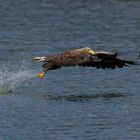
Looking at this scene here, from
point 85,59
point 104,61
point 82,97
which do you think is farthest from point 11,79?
point 85,59

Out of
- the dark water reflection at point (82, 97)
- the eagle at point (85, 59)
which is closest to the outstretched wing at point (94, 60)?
the eagle at point (85, 59)

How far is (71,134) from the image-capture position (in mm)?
14875

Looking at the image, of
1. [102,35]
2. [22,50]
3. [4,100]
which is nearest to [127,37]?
[102,35]

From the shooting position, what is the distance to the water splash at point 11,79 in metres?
18.4

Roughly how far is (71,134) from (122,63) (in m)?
2.22

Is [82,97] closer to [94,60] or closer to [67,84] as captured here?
[67,84]

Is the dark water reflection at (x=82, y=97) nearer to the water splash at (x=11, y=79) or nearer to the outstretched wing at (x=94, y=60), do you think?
the water splash at (x=11, y=79)

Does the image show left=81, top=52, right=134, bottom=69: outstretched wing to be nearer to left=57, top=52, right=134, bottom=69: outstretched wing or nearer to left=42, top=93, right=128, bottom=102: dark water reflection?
left=57, top=52, right=134, bottom=69: outstretched wing

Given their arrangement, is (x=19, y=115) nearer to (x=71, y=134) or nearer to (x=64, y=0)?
(x=71, y=134)

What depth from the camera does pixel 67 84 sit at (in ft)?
62.3

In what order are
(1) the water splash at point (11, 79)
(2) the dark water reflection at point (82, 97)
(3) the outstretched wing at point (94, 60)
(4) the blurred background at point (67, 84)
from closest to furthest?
1. (4) the blurred background at point (67, 84)
2. (3) the outstretched wing at point (94, 60)
3. (2) the dark water reflection at point (82, 97)
4. (1) the water splash at point (11, 79)

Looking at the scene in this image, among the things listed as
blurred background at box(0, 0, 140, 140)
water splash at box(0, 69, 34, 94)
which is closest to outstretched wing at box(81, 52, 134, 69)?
blurred background at box(0, 0, 140, 140)

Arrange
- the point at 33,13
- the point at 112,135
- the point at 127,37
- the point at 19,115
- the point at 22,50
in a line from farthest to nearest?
the point at 33,13 < the point at 127,37 < the point at 22,50 < the point at 19,115 < the point at 112,135

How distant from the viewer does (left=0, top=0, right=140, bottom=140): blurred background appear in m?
15.4
